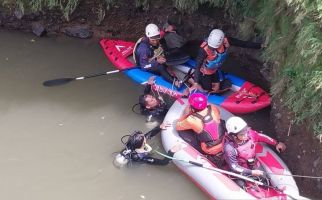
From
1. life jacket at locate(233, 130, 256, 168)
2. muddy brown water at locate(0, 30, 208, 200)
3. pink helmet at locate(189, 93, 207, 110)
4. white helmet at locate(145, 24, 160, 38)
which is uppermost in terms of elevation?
white helmet at locate(145, 24, 160, 38)

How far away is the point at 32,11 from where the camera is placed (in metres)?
8.57

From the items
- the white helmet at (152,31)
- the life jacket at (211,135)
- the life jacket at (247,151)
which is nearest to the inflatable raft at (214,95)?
the white helmet at (152,31)

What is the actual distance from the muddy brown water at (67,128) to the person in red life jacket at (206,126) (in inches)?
21.2

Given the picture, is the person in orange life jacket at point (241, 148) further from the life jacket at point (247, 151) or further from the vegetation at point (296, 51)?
the vegetation at point (296, 51)

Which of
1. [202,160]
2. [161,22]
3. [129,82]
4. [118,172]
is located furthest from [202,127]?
[161,22]

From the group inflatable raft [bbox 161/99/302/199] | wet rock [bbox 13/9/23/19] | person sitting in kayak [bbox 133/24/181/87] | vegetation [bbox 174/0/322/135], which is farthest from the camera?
wet rock [bbox 13/9/23/19]

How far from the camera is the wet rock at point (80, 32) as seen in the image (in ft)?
28.6

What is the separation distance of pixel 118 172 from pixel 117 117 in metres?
1.08

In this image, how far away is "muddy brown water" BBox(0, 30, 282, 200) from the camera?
6.38 meters

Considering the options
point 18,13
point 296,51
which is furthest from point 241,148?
point 18,13

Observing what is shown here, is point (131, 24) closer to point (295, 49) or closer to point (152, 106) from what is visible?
point (152, 106)

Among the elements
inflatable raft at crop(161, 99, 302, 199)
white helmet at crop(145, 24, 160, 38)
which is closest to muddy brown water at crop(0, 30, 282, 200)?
inflatable raft at crop(161, 99, 302, 199)

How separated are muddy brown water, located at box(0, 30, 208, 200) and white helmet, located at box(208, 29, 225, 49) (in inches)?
63.0

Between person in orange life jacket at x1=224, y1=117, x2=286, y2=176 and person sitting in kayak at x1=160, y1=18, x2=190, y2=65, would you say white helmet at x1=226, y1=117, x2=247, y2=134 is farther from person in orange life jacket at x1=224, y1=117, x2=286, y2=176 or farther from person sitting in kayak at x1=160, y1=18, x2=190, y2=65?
person sitting in kayak at x1=160, y1=18, x2=190, y2=65
